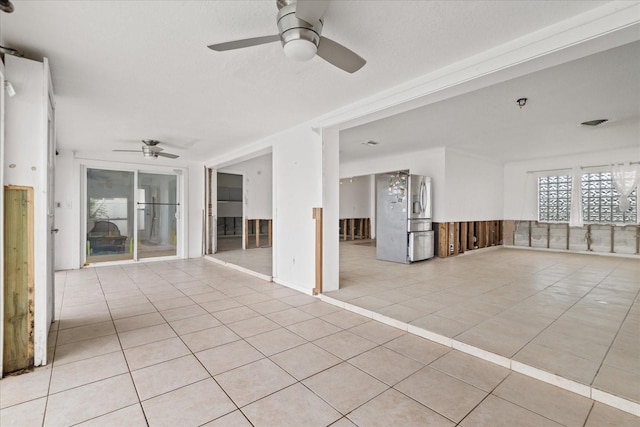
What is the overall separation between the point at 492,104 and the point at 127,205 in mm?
7519

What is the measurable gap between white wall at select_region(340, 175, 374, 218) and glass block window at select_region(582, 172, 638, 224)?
637cm

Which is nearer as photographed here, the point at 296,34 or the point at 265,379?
the point at 296,34

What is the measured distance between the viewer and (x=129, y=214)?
6.75 metres

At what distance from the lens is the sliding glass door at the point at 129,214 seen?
6477 mm

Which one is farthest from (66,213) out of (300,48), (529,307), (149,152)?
(529,307)

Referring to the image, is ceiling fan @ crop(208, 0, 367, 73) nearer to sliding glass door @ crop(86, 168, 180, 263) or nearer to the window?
sliding glass door @ crop(86, 168, 180, 263)

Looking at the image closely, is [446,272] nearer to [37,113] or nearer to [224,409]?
[224,409]

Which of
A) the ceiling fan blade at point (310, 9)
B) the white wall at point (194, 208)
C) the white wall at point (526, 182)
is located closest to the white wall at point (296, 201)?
the ceiling fan blade at point (310, 9)

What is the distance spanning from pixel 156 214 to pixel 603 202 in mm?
11397

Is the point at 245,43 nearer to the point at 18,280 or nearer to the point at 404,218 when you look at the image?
the point at 18,280

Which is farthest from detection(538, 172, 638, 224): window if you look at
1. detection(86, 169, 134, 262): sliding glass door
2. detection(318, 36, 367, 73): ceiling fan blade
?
detection(86, 169, 134, 262): sliding glass door

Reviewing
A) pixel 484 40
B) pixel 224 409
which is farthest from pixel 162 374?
pixel 484 40

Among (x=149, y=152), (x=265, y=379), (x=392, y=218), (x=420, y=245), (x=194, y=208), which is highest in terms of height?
(x=149, y=152)

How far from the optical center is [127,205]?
6770mm
